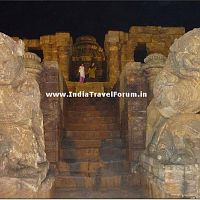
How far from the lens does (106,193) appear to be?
529cm

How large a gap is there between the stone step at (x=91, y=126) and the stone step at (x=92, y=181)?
1.68m

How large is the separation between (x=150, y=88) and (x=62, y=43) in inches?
329

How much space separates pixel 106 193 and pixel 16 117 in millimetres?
2109

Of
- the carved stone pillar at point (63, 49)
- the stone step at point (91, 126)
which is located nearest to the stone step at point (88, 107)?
the stone step at point (91, 126)

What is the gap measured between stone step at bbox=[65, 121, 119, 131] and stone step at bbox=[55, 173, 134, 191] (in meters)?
1.68

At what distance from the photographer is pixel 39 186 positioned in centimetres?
379

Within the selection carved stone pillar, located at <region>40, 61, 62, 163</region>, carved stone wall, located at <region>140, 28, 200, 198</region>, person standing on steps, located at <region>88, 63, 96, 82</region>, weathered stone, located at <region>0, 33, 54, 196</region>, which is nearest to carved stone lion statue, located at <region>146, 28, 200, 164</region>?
carved stone wall, located at <region>140, 28, 200, 198</region>

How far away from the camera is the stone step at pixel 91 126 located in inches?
290

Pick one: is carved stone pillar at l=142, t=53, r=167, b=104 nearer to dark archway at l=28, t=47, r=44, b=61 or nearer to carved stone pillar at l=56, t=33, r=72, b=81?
carved stone pillar at l=56, t=33, r=72, b=81

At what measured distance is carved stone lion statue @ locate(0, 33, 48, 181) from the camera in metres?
3.69

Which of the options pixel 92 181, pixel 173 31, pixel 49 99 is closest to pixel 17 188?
pixel 92 181

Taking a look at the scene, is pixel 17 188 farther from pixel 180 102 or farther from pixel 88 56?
pixel 88 56

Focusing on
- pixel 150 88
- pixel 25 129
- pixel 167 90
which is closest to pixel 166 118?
pixel 167 90

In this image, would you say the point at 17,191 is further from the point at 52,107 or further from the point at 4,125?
the point at 52,107
